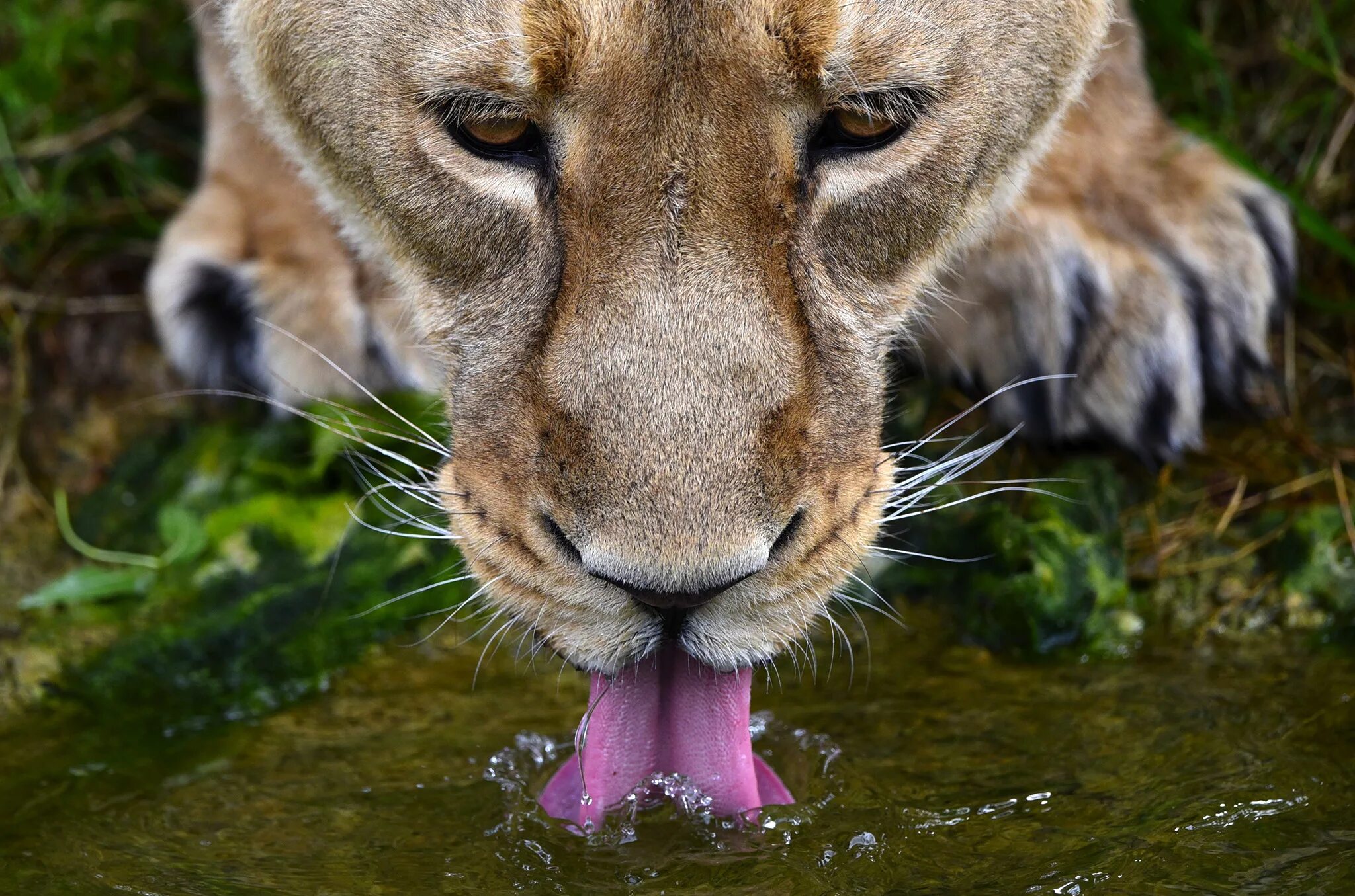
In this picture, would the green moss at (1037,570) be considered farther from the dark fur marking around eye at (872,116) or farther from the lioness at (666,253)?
the dark fur marking around eye at (872,116)

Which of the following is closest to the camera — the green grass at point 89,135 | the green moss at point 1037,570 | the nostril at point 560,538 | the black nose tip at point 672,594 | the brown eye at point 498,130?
the black nose tip at point 672,594

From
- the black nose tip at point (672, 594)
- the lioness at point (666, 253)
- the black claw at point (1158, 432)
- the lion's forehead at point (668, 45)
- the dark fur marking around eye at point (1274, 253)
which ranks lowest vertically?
the black claw at point (1158, 432)

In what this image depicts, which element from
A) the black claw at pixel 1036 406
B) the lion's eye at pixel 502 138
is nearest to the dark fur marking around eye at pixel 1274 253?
the black claw at pixel 1036 406

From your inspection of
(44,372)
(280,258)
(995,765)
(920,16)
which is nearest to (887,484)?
(995,765)

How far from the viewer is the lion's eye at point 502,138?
8.24 feet

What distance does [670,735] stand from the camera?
103 inches

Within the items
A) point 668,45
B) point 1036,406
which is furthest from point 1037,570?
point 668,45

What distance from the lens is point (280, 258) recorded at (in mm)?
3752

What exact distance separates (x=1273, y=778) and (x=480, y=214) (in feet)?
4.86

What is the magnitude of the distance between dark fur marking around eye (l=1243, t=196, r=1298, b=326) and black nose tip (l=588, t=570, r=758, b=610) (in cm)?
181

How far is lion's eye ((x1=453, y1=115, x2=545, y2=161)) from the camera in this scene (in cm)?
251

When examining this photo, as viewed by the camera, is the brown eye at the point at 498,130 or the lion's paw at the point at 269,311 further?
the lion's paw at the point at 269,311

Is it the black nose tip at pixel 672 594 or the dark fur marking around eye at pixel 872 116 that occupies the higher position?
the dark fur marking around eye at pixel 872 116

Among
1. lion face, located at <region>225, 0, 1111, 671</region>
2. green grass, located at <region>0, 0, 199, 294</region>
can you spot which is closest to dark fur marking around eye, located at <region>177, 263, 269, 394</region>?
green grass, located at <region>0, 0, 199, 294</region>
